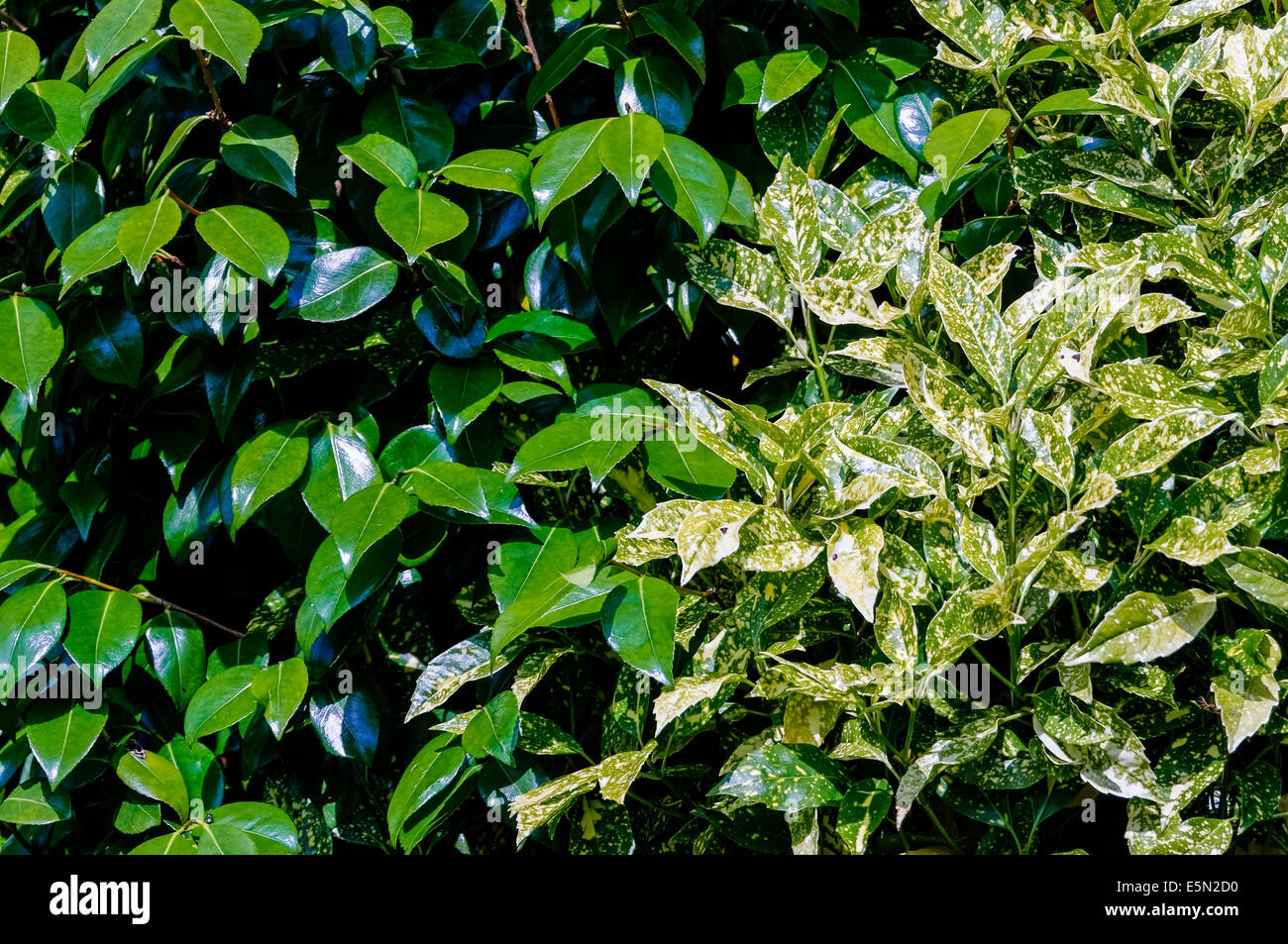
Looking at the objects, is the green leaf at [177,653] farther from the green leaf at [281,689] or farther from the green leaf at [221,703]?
the green leaf at [281,689]

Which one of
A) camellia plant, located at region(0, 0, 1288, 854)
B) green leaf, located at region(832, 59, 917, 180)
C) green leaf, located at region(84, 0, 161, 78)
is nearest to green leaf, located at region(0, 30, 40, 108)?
camellia plant, located at region(0, 0, 1288, 854)

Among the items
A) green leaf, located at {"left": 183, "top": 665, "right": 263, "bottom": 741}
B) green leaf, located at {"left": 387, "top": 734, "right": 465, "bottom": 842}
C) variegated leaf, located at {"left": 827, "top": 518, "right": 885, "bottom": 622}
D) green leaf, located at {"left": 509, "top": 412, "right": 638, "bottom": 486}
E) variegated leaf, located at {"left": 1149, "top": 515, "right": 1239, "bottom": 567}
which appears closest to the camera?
variegated leaf, located at {"left": 1149, "top": 515, "right": 1239, "bottom": 567}

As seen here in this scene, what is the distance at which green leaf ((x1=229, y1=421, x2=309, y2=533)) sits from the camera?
1545mm

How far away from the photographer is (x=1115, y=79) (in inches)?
58.4

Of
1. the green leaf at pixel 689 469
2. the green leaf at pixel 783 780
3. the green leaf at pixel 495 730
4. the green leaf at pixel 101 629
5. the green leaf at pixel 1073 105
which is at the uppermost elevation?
the green leaf at pixel 1073 105

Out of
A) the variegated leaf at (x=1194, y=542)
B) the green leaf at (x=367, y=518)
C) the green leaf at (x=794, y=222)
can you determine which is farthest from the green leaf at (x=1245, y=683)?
the green leaf at (x=367, y=518)

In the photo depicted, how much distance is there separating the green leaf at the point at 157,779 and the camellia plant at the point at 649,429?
0.01 metres

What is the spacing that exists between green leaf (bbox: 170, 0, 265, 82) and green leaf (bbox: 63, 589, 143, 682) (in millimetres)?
848

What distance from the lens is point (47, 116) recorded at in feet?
5.12

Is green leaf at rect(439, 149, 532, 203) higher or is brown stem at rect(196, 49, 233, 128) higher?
brown stem at rect(196, 49, 233, 128)

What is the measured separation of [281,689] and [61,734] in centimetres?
42

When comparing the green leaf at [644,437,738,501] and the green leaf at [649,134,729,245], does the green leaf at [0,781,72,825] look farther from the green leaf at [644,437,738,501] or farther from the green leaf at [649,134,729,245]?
the green leaf at [649,134,729,245]

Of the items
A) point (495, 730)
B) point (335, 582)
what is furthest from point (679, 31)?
point (495, 730)

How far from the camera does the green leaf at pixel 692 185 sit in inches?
58.0
